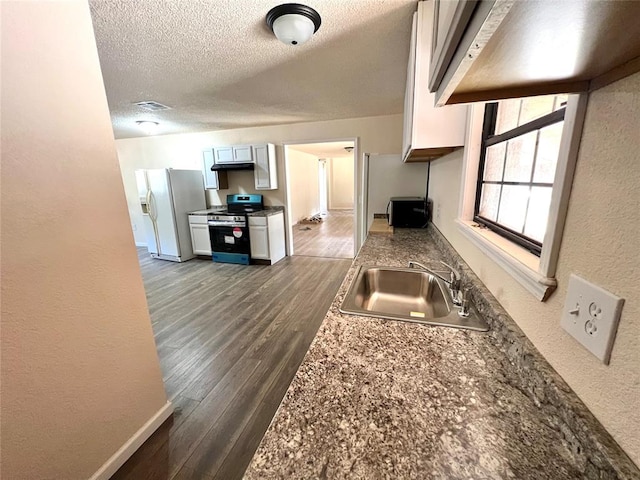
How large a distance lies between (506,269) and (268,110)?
337 centimetres

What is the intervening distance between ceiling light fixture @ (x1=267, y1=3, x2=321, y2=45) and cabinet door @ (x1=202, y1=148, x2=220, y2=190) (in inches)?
133

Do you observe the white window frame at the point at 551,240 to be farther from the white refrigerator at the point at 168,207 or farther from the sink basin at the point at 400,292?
the white refrigerator at the point at 168,207

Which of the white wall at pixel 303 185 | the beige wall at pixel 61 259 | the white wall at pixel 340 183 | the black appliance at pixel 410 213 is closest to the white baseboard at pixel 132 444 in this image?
the beige wall at pixel 61 259

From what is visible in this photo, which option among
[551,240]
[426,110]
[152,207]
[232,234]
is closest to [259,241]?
[232,234]

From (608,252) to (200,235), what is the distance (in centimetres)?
488

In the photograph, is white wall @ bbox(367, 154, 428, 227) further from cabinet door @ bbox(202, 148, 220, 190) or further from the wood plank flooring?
cabinet door @ bbox(202, 148, 220, 190)

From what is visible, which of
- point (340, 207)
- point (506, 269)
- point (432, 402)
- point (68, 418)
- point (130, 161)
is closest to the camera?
point (432, 402)

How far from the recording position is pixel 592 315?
0.48 m

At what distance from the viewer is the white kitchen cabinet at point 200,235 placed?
445cm

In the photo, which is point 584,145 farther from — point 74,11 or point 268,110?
point 268,110

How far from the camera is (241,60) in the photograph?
1.99 metres

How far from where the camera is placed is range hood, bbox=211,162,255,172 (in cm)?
426

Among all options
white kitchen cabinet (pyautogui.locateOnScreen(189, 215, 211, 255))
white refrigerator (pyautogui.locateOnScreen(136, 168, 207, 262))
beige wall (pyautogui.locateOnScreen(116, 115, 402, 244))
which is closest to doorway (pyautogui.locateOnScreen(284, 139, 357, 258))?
beige wall (pyautogui.locateOnScreen(116, 115, 402, 244))

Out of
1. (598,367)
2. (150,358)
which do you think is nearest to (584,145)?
(598,367)
